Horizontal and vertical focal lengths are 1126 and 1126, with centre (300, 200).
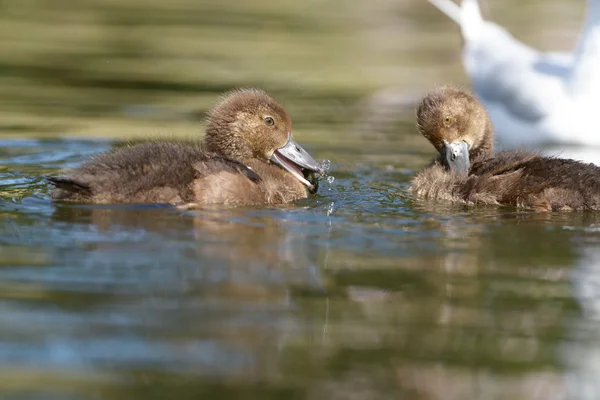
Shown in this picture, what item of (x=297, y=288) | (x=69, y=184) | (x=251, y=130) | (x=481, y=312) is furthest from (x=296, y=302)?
(x=251, y=130)

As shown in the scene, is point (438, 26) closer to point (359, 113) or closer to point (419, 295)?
point (359, 113)

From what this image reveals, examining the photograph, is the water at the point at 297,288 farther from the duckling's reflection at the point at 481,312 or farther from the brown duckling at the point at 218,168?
the brown duckling at the point at 218,168

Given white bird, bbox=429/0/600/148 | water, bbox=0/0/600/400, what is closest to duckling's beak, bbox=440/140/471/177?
water, bbox=0/0/600/400

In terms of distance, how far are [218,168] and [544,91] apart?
4.65 metres

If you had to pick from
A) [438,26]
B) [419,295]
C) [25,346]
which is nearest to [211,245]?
[419,295]

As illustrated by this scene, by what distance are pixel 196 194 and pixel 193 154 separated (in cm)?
34

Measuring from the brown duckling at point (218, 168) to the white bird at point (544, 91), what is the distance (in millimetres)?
3232

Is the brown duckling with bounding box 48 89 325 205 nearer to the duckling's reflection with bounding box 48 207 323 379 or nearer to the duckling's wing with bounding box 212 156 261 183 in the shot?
the duckling's wing with bounding box 212 156 261 183

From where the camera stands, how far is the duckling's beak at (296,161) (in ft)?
27.0

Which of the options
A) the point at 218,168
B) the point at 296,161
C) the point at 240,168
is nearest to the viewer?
the point at 218,168

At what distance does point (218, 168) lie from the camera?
7402mm

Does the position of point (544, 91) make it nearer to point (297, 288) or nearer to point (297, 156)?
point (297, 156)

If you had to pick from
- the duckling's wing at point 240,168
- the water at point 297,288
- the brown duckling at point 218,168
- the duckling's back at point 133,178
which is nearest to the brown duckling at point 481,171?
the water at point 297,288

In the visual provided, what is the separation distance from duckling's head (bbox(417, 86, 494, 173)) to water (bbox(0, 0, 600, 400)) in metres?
0.49
